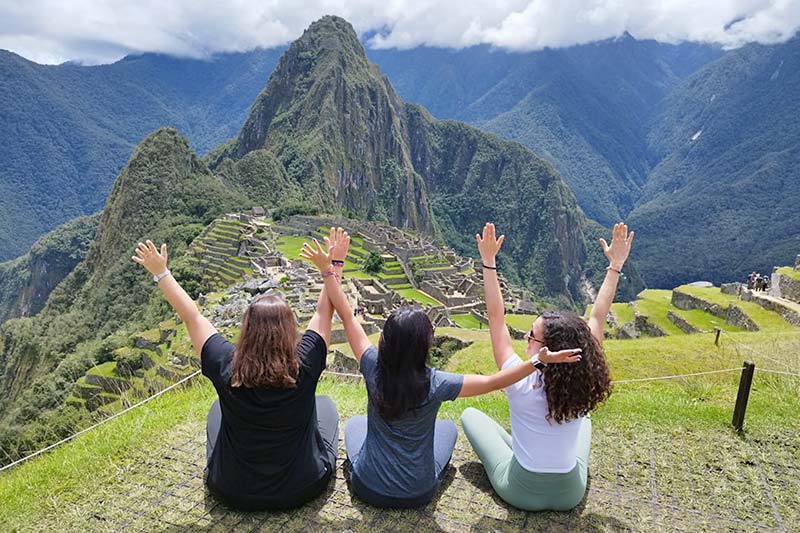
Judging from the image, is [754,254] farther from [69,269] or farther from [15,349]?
[69,269]

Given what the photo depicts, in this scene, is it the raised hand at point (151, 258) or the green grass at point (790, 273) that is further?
the green grass at point (790, 273)

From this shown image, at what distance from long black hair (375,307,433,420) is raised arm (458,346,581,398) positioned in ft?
0.88

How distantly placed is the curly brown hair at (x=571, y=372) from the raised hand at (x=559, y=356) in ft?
0.53

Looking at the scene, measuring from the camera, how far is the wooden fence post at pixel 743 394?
433cm

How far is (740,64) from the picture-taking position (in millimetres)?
199000

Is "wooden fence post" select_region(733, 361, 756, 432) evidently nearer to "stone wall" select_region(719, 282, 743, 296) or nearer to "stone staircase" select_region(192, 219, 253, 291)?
"stone wall" select_region(719, 282, 743, 296)

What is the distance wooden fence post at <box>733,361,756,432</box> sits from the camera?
433 centimetres

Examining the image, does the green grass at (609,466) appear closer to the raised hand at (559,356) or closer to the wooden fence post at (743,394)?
the wooden fence post at (743,394)

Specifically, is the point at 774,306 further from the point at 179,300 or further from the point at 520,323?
the point at 179,300

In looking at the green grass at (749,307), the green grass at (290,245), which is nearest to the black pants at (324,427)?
the green grass at (749,307)

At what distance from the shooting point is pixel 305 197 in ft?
287

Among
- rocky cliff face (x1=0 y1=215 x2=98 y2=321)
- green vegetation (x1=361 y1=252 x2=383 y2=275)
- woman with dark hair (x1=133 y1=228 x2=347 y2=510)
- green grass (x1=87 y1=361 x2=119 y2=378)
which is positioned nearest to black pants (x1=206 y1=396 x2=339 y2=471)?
woman with dark hair (x1=133 y1=228 x2=347 y2=510)

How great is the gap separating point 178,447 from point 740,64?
244 meters

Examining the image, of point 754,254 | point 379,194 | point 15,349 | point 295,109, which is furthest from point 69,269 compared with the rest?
point 754,254
